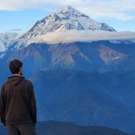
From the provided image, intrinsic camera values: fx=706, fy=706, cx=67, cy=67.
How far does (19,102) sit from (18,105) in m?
0.08

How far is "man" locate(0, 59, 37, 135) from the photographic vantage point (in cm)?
1700

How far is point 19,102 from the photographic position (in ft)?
56.1

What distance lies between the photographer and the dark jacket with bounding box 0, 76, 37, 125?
55.8ft

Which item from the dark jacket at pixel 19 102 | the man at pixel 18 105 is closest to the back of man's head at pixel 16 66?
the man at pixel 18 105

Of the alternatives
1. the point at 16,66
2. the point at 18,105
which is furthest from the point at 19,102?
the point at 16,66

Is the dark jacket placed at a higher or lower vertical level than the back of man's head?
lower

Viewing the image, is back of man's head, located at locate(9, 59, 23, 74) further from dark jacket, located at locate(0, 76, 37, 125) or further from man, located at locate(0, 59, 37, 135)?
dark jacket, located at locate(0, 76, 37, 125)

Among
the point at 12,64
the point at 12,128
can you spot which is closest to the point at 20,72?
the point at 12,64

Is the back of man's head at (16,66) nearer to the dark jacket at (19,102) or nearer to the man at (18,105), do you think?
the man at (18,105)

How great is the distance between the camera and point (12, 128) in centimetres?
1708

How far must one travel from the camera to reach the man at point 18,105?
17000mm

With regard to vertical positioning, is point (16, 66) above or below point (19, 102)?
above

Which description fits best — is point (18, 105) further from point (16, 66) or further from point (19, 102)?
point (16, 66)

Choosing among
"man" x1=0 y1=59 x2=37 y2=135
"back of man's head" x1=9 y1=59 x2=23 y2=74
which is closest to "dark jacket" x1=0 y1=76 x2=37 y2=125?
"man" x1=0 y1=59 x2=37 y2=135
